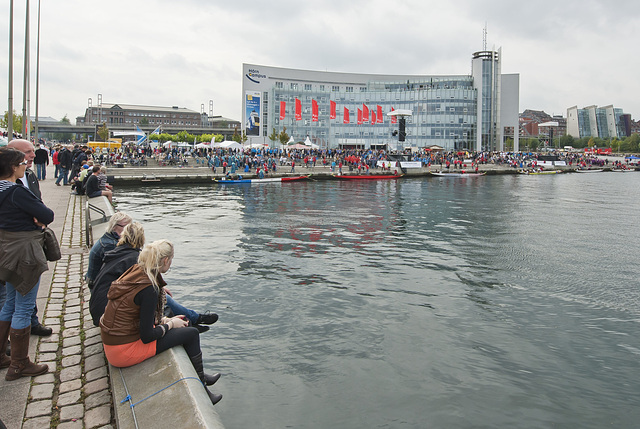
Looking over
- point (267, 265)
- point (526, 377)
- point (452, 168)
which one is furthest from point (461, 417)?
point (452, 168)

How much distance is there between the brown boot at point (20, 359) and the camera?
5383 millimetres

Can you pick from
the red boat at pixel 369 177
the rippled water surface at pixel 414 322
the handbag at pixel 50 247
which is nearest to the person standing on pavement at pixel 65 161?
the rippled water surface at pixel 414 322

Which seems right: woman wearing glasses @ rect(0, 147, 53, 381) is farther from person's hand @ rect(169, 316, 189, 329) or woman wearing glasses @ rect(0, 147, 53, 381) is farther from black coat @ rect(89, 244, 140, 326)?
person's hand @ rect(169, 316, 189, 329)

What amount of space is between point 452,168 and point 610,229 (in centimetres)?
4961

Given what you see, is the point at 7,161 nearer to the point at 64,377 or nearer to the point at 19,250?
the point at 19,250

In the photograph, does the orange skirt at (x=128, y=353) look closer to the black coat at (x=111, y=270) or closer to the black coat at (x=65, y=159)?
the black coat at (x=111, y=270)

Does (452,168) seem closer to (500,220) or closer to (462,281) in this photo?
(500,220)

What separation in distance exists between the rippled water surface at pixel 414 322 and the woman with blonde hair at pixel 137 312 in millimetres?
1852

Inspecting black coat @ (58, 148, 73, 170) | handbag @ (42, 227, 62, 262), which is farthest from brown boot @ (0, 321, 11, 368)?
black coat @ (58, 148, 73, 170)

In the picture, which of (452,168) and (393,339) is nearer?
(393,339)

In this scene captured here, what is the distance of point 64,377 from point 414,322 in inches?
259

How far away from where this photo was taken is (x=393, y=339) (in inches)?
368

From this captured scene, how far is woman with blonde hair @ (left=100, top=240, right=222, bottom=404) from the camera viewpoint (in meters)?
5.16

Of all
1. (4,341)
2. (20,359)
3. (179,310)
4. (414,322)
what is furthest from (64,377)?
(414,322)
